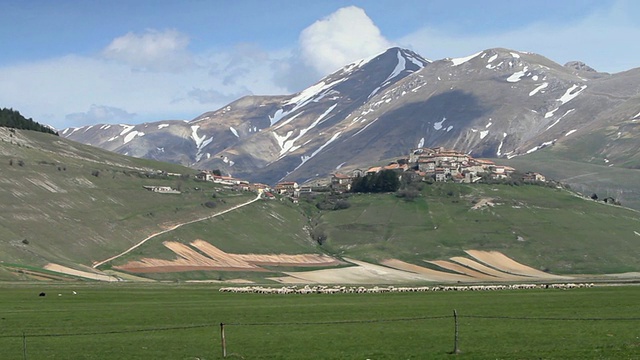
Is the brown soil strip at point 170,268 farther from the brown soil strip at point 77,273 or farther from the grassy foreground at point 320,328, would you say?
the grassy foreground at point 320,328

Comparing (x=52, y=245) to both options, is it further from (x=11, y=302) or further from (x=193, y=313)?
(x=193, y=313)

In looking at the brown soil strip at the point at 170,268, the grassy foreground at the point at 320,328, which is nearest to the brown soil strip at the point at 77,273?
the brown soil strip at the point at 170,268

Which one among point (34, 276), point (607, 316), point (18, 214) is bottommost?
point (607, 316)

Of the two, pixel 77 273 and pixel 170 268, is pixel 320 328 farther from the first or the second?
pixel 170 268

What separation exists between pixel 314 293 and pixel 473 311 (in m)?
41.9

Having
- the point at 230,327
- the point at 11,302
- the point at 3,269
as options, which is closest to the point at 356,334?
the point at 230,327

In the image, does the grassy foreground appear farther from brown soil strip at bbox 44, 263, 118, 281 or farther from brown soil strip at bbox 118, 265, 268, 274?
brown soil strip at bbox 118, 265, 268, 274

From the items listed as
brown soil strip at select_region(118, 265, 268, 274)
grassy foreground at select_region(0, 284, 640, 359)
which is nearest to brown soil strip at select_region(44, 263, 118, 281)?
brown soil strip at select_region(118, 265, 268, 274)

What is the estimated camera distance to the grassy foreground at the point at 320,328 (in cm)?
4475

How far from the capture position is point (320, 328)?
5784 cm

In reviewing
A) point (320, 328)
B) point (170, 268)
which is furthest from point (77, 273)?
point (320, 328)

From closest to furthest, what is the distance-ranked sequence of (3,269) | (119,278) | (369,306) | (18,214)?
1. (369,306)
2. (3,269)
3. (119,278)
4. (18,214)

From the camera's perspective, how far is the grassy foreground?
147 ft

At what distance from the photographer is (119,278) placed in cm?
15812
